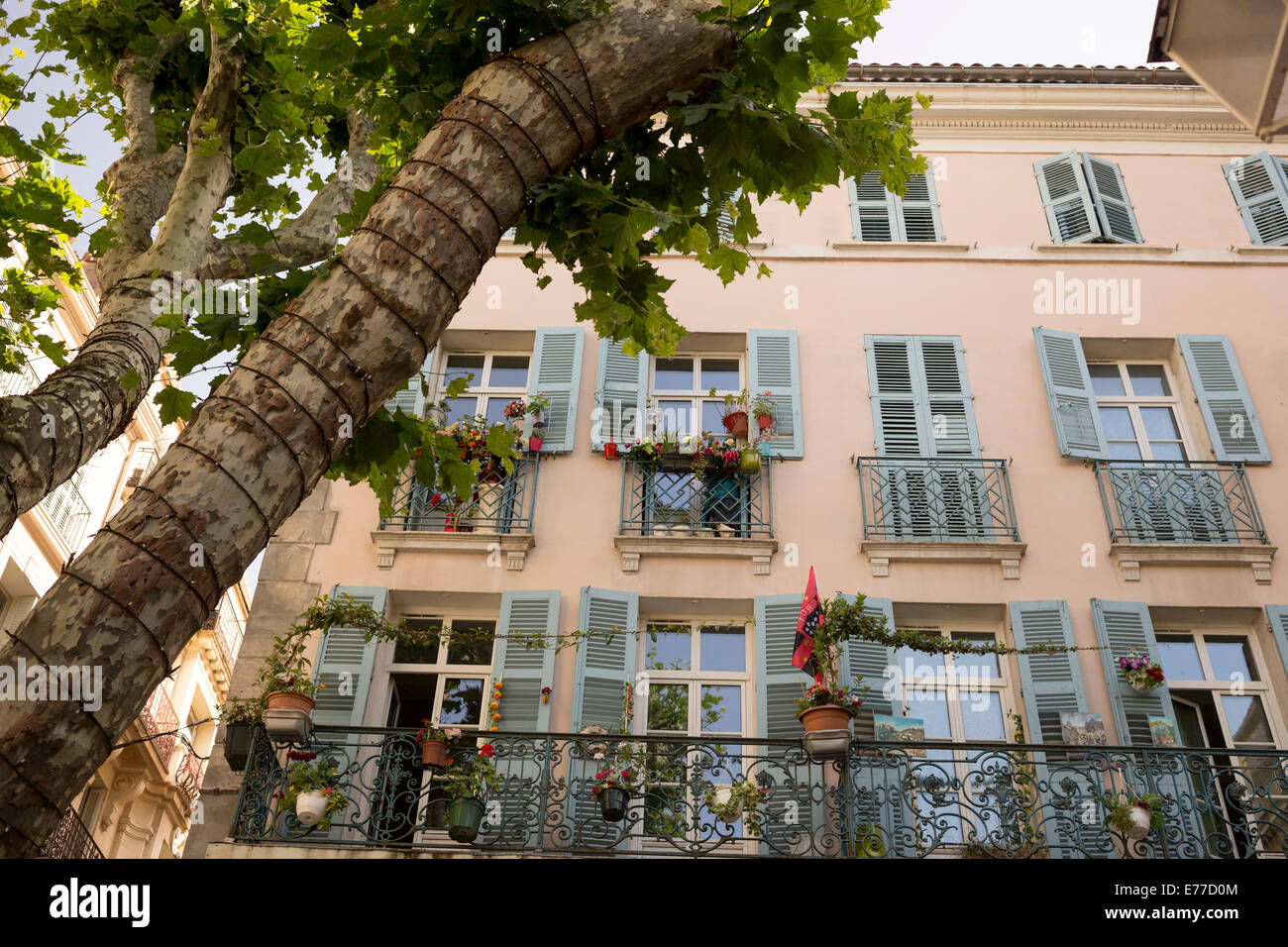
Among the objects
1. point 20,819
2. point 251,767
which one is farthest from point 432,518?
point 20,819

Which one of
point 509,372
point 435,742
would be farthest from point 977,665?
point 509,372

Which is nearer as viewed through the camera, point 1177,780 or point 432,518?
point 1177,780

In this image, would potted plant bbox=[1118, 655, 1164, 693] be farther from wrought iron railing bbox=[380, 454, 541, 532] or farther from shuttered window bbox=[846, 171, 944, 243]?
shuttered window bbox=[846, 171, 944, 243]

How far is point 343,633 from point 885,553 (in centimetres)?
431

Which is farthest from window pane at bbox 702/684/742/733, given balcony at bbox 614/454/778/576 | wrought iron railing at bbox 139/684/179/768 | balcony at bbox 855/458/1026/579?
wrought iron railing at bbox 139/684/179/768

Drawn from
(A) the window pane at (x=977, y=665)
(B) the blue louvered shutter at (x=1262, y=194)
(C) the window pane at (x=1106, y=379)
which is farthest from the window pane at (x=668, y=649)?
(B) the blue louvered shutter at (x=1262, y=194)

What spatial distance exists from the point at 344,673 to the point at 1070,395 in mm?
6601

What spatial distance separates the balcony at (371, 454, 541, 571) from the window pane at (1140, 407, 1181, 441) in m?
5.58

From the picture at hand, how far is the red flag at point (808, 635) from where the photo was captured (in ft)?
26.8

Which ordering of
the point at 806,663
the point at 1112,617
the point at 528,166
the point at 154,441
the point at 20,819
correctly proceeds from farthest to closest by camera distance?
the point at 154,441 → the point at 1112,617 → the point at 806,663 → the point at 528,166 → the point at 20,819

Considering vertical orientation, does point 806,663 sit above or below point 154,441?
below

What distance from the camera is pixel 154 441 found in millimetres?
19391

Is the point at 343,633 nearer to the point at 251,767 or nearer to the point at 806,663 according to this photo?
the point at 251,767

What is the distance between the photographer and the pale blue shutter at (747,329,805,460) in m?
9.91
